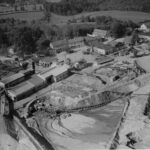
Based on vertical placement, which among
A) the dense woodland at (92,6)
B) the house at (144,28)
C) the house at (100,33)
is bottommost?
the house at (100,33)

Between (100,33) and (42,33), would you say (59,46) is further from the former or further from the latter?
(100,33)

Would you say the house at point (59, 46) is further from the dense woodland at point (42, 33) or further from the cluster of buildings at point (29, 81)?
the cluster of buildings at point (29, 81)

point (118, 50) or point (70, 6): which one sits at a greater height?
point (70, 6)

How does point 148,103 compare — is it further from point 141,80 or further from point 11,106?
point 11,106

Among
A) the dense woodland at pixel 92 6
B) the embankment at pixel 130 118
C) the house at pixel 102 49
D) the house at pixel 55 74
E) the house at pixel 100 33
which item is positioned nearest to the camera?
the embankment at pixel 130 118

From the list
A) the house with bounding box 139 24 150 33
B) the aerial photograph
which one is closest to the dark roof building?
the aerial photograph

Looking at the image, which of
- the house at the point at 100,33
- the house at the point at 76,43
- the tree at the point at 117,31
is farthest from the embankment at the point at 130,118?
the house at the point at 100,33

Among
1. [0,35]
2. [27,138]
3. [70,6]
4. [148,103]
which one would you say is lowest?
[27,138]

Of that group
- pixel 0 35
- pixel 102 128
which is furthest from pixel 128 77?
pixel 0 35
